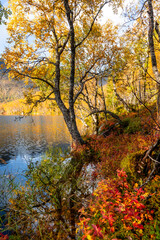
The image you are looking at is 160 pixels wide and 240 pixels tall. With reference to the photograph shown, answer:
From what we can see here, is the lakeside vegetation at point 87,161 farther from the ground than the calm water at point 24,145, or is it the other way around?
the lakeside vegetation at point 87,161

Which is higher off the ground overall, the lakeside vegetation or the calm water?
the lakeside vegetation

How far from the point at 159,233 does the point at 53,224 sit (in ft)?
9.80

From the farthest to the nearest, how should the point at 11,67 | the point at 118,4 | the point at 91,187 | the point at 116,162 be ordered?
the point at 11,67, the point at 118,4, the point at 116,162, the point at 91,187

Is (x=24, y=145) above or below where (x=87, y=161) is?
below

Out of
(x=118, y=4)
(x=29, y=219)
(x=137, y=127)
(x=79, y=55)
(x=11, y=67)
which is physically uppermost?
(x=118, y=4)

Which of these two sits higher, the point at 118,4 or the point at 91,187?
the point at 118,4

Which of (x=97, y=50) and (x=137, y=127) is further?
(x=97, y=50)

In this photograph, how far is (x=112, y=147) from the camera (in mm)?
8352

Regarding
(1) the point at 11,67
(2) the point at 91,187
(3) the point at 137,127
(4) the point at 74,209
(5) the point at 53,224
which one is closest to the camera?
(5) the point at 53,224

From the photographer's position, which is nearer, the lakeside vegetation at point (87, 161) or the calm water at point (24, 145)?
the lakeside vegetation at point (87, 161)

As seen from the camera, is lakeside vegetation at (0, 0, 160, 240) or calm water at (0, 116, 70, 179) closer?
lakeside vegetation at (0, 0, 160, 240)

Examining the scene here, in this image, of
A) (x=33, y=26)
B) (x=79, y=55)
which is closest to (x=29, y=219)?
(x=33, y=26)

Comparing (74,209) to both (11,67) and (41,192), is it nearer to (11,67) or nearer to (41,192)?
(41,192)

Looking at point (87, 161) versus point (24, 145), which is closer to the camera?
point (87, 161)
